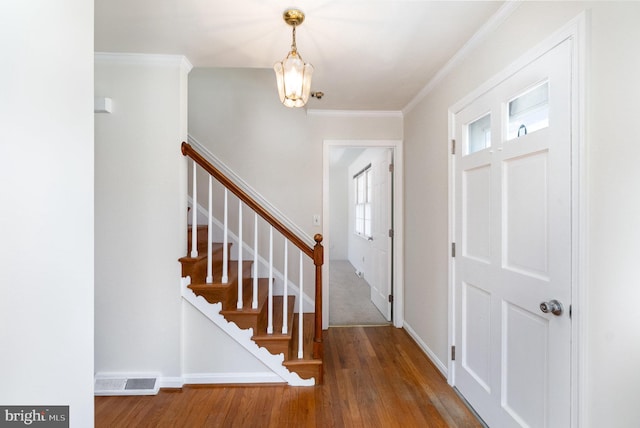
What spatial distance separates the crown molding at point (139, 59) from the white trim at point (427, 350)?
10.2ft

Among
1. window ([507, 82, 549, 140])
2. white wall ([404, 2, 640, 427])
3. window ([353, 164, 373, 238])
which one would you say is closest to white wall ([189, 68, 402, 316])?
window ([507, 82, 549, 140])

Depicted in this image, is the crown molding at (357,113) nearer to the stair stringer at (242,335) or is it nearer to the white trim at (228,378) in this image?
the stair stringer at (242,335)

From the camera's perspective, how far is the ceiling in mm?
1591

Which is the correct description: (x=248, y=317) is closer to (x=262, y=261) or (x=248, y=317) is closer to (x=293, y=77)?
(x=262, y=261)

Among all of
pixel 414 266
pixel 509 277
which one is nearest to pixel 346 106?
pixel 414 266

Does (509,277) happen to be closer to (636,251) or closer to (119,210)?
→ (636,251)

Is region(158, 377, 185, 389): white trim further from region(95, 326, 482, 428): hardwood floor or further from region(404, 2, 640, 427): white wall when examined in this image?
region(404, 2, 640, 427): white wall

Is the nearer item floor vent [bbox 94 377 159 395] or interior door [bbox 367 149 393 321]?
floor vent [bbox 94 377 159 395]

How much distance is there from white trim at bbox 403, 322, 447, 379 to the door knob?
1261 millimetres

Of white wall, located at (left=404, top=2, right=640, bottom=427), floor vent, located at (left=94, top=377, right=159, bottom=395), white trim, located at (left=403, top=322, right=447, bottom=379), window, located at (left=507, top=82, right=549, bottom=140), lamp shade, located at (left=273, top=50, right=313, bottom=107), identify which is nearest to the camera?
white wall, located at (left=404, top=2, right=640, bottom=427)

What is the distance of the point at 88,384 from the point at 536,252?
1929 mm

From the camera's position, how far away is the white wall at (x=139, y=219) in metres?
2.12

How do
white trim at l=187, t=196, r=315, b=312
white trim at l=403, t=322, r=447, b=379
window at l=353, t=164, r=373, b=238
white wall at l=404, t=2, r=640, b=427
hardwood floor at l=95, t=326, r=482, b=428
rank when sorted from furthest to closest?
window at l=353, t=164, r=373, b=238, white trim at l=187, t=196, r=315, b=312, white trim at l=403, t=322, r=447, b=379, hardwood floor at l=95, t=326, r=482, b=428, white wall at l=404, t=2, r=640, b=427

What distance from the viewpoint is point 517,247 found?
4.96ft
